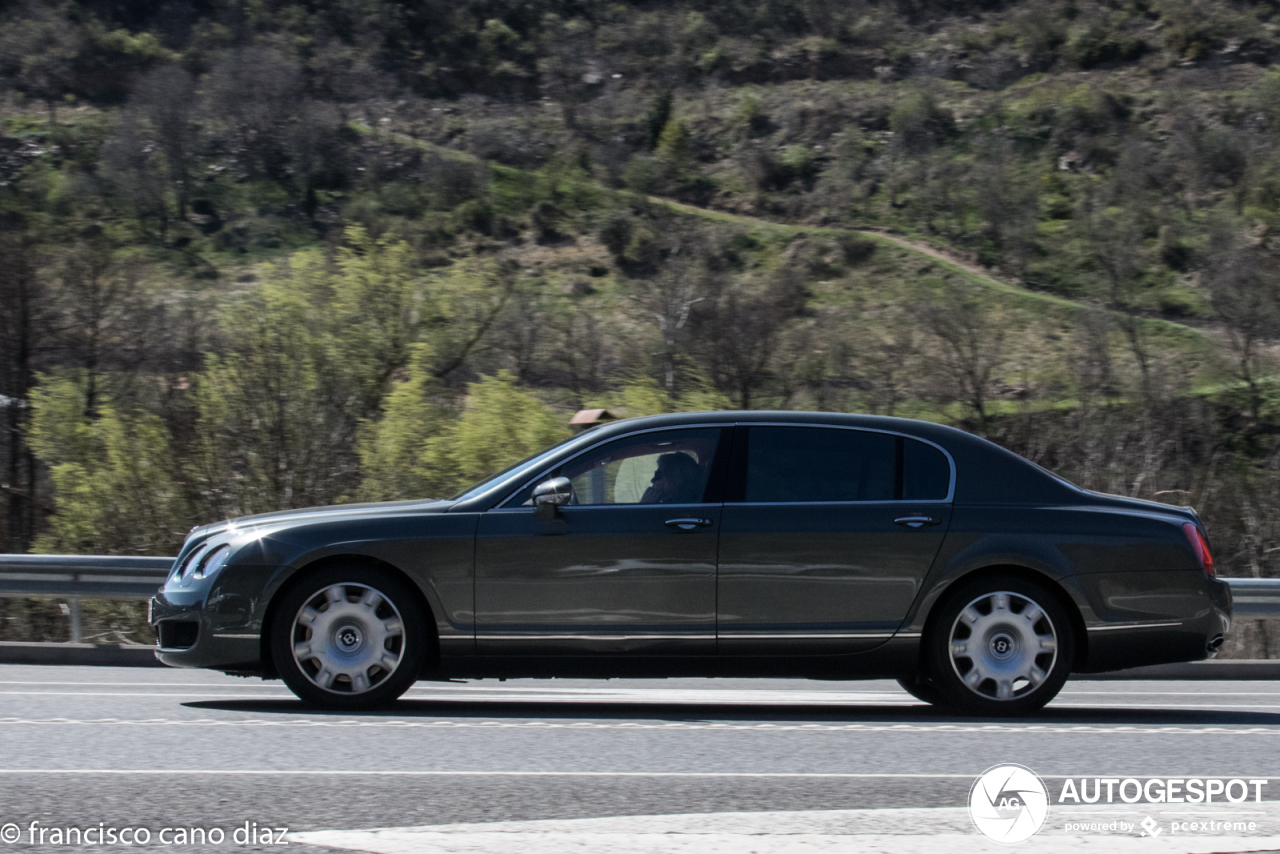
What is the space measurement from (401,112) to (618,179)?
68.1 ft

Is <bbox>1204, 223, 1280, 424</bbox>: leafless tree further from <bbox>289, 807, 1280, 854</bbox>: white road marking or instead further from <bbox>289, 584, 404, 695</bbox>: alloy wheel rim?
<bbox>289, 807, 1280, 854</bbox>: white road marking

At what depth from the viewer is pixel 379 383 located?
92.8 ft

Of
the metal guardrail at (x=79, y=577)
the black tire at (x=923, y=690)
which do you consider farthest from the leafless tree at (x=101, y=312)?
the black tire at (x=923, y=690)

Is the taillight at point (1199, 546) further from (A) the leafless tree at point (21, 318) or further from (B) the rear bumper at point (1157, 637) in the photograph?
(A) the leafless tree at point (21, 318)

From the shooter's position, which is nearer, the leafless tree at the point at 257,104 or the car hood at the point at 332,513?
the car hood at the point at 332,513

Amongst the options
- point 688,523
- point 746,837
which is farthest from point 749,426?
point 746,837

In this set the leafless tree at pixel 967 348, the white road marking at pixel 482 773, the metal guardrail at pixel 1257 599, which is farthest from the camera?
the leafless tree at pixel 967 348

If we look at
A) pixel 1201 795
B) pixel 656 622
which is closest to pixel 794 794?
pixel 1201 795

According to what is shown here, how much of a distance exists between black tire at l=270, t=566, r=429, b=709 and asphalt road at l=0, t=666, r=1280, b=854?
0.55ft

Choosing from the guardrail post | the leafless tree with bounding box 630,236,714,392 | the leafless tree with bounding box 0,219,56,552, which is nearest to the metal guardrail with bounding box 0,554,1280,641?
the guardrail post

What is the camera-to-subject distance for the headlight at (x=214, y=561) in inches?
279

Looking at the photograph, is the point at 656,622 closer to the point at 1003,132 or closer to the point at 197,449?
the point at 197,449

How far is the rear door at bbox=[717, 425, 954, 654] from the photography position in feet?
23.3

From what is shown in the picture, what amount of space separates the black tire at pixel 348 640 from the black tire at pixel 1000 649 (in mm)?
2475
